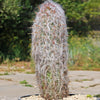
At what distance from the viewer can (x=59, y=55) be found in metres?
4.39

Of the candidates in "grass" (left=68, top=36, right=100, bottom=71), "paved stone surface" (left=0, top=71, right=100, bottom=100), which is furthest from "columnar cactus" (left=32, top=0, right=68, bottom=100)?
"grass" (left=68, top=36, right=100, bottom=71)

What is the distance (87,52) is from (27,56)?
3.07m

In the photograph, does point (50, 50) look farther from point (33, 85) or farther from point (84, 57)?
point (84, 57)

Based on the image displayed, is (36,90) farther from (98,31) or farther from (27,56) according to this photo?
Result: (98,31)

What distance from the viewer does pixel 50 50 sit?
433cm

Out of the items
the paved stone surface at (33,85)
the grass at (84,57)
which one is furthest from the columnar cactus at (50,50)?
the grass at (84,57)

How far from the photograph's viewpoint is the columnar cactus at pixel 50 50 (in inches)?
171

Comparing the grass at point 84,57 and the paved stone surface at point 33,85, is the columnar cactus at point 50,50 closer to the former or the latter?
the paved stone surface at point 33,85

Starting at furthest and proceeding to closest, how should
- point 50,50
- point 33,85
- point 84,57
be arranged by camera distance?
1. point 84,57
2. point 33,85
3. point 50,50

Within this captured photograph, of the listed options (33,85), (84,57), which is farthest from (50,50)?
(84,57)

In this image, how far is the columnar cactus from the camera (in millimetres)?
4352

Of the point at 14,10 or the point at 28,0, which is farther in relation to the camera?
the point at 28,0

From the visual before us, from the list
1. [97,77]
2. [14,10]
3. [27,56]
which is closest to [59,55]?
[97,77]

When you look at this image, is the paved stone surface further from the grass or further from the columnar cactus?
the grass
